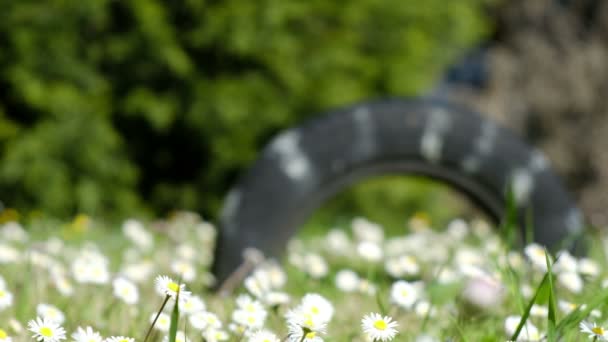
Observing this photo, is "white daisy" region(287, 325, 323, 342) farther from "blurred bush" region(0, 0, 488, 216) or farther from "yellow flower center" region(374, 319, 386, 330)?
"blurred bush" region(0, 0, 488, 216)

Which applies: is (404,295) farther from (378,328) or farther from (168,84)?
(168,84)

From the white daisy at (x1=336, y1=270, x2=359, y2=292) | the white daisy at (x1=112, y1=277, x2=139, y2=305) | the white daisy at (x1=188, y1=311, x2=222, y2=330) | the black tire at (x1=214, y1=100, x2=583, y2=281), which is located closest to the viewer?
the white daisy at (x1=188, y1=311, x2=222, y2=330)

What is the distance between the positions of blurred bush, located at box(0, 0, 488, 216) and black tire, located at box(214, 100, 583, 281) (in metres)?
1.97

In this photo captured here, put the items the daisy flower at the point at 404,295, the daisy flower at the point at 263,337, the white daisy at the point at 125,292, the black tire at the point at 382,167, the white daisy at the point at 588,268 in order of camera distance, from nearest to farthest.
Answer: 1. the daisy flower at the point at 263,337
2. the white daisy at the point at 125,292
3. the daisy flower at the point at 404,295
4. the white daisy at the point at 588,268
5. the black tire at the point at 382,167

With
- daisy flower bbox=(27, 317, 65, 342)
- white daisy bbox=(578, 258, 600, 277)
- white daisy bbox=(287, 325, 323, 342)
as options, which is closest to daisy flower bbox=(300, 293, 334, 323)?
white daisy bbox=(287, 325, 323, 342)

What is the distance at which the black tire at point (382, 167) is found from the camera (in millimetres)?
2336

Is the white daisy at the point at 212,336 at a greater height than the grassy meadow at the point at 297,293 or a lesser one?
lesser

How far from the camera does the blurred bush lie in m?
4.14

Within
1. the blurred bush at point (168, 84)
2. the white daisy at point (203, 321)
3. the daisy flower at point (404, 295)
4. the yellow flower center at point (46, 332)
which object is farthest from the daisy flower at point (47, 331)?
the blurred bush at point (168, 84)

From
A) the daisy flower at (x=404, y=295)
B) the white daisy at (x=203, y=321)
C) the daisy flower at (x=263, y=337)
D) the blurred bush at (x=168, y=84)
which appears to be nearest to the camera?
the daisy flower at (x=263, y=337)

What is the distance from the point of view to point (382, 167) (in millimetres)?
2535

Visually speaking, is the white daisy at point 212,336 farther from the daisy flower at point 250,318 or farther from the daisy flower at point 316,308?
the daisy flower at point 316,308

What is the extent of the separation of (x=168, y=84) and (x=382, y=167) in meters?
2.43

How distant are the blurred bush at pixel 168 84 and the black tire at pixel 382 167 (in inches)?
77.6
